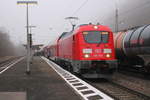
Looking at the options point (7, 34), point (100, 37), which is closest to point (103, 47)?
point (100, 37)

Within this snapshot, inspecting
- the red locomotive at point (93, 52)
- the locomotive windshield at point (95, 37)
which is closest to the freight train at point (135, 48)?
the red locomotive at point (93, 52)

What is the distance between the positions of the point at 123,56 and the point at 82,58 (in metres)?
5.36

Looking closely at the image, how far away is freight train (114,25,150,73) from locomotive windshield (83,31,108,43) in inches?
81.5

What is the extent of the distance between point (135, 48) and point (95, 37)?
2.70 m

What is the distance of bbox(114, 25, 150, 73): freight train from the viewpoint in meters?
15.2

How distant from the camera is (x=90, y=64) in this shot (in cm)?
1479

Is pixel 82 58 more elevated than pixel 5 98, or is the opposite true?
pixel 82 58

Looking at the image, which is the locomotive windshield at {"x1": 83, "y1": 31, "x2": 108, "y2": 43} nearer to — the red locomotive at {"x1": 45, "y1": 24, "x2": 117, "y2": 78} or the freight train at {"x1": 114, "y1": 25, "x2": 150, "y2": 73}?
the red locomotive at {"x1": 45, "y1": 24, "x2": 117, "y2": 78}

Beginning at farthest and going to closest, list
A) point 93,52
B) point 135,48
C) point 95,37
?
point 135,48, point 95,37, point 93,52

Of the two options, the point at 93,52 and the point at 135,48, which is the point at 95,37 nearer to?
the point at 93,52

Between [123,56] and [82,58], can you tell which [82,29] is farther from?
[123,56]

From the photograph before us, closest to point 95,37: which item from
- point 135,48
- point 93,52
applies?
point 93,52

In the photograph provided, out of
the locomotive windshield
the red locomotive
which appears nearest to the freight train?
the red locomotive

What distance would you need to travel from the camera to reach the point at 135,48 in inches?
650
